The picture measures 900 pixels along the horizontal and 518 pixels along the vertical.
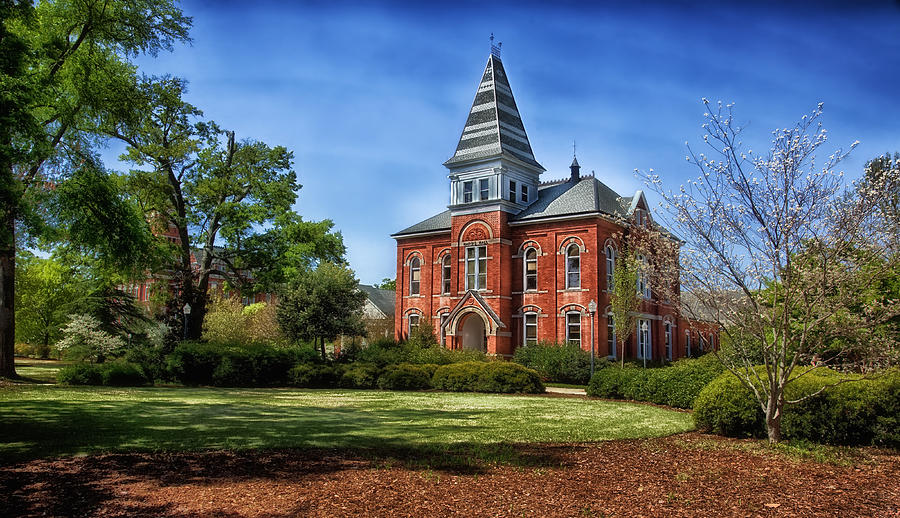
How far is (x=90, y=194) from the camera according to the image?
1791 centimetres

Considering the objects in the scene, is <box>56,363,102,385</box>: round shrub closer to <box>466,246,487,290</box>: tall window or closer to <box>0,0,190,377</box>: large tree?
<box>0,0,190,377</box>: large tree

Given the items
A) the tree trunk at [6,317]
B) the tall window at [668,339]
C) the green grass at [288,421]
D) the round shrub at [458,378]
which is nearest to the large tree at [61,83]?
the tree trunk at [6,317]

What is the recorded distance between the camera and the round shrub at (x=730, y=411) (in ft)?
37.1

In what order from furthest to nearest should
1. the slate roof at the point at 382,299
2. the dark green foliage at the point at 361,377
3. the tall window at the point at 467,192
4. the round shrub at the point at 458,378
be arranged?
1. the slate roof at the point at 382,299
2. the tall window at the point at 467,192
3. the dark green foliage at the point at 361,377
4. the round shrub at the point at 458,378

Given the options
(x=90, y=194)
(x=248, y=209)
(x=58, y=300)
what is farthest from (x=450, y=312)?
(x=58, y=300)

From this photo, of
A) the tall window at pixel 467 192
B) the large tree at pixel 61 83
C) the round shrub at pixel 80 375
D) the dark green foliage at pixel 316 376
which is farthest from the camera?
the tall window at pixel 467 192

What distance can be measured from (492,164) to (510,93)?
6431mm

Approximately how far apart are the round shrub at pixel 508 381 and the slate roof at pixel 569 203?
1323cm

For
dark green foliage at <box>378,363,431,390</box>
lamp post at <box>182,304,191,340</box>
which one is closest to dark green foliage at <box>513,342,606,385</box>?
dark green foliage at <box>378,363,431,390</box>

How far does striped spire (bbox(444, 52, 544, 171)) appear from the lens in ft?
124

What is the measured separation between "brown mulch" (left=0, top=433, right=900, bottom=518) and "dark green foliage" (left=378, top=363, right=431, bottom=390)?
48.4ft

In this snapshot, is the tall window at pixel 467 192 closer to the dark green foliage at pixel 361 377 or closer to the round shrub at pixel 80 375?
the dark green foliage at pixel 361 377

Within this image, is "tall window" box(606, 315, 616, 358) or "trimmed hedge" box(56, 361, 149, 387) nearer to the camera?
"trimmed hedge" box(56, 361, 149, 387)

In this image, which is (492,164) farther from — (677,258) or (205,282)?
(677,258)
